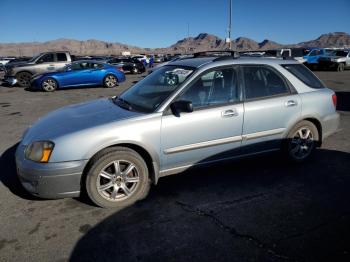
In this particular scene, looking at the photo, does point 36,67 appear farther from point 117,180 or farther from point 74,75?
point 117,180

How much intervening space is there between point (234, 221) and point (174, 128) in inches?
48.7

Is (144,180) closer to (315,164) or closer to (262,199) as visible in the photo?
(262,199)

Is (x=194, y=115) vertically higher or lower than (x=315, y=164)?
higher

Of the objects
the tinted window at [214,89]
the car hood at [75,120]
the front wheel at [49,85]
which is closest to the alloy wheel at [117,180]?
the car hood at [75,120]

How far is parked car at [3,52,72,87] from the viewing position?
16250 millimetres

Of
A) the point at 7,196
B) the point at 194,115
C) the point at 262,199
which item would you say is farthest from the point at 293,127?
the point at 7,196

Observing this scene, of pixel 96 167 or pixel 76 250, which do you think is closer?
pixel 76 250

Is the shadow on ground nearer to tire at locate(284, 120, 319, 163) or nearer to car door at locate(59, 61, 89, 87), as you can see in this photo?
tire at locate(284, 120, 319, 163)

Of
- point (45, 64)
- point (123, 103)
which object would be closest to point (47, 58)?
point (45, 64)

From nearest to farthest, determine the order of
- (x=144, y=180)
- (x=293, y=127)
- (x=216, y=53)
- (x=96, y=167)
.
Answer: (x=96, y=167) < (x=144, y=180) < (x=293, y=127) < (x=216, y=53)

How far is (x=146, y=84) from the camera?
187 inches

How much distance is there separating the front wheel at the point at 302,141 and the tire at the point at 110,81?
12190 millimetres

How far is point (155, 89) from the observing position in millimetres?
4484

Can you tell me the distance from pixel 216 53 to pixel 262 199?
2.76 m
